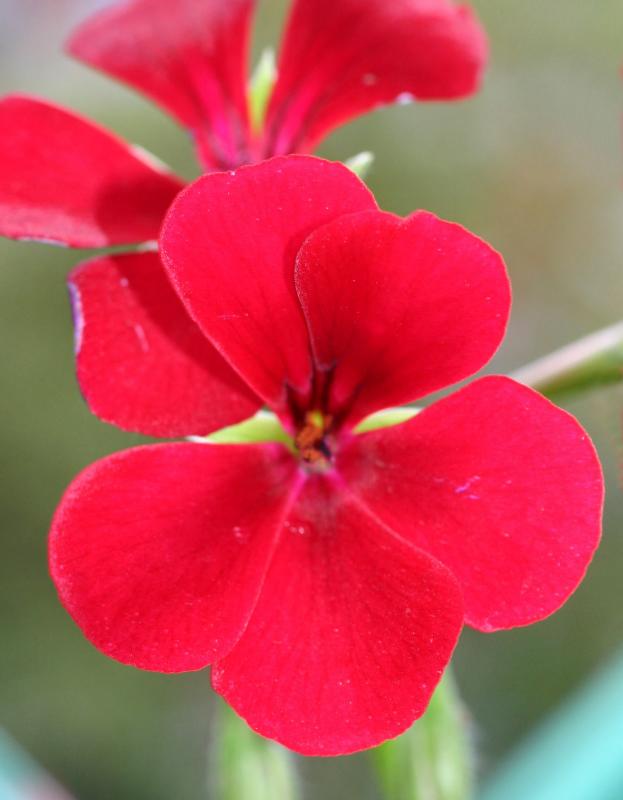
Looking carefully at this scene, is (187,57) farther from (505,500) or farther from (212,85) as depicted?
(505,500)

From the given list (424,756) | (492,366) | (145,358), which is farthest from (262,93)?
(492,366)

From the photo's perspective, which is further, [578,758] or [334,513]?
[578,758]

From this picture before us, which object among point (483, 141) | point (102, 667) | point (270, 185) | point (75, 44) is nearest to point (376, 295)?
point (270, 185)

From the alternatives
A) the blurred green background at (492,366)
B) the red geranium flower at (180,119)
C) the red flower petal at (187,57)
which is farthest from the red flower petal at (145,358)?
the blurred green background at (492,366)

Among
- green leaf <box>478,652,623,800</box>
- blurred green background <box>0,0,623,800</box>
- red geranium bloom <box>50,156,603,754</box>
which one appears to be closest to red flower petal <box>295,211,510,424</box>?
red geranium bloom <box>50,156,603,754</box>

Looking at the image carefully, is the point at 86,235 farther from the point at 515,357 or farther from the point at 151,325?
the point at 515,357
